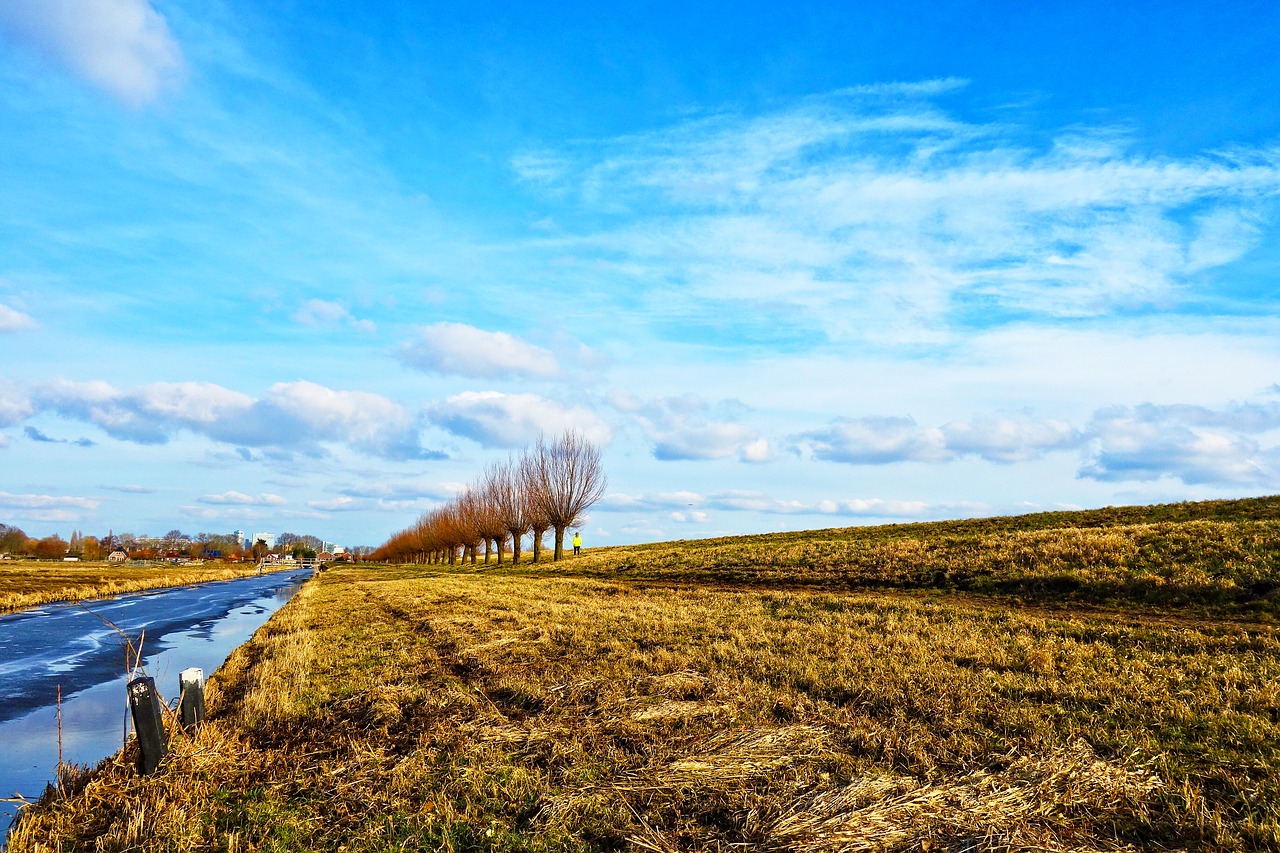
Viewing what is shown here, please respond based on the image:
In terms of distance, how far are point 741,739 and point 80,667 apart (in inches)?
754

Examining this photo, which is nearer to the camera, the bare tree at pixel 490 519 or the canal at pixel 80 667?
the canal at pixel 80 667

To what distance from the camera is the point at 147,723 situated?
8.45 metres

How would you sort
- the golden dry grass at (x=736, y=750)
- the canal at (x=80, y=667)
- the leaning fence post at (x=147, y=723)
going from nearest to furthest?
the golden dry grass at (x=736, y=750) < the leaning fence post at (x=147, y=723) < the canal at (x=80, y=667)

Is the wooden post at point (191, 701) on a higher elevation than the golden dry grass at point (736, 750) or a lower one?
higher

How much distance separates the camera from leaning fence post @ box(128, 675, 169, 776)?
8352mm

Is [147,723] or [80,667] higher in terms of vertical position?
[147,723]

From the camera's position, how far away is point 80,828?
23.7 ft

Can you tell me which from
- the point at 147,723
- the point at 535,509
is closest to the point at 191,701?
the point at 147,723

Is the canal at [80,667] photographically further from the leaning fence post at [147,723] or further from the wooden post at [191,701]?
the wooden post at [191,701]

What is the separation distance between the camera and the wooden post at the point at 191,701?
9.76 m

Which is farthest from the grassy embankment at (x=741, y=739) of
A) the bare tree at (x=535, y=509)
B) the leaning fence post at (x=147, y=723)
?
the bare tree at (x=535, y=509)

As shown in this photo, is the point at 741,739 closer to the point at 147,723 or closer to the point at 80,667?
the point at 147,723

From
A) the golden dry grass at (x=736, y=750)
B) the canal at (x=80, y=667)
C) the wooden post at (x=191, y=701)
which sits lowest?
the canal at (x=80, y=667)

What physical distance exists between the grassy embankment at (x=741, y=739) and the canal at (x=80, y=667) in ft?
6.33
